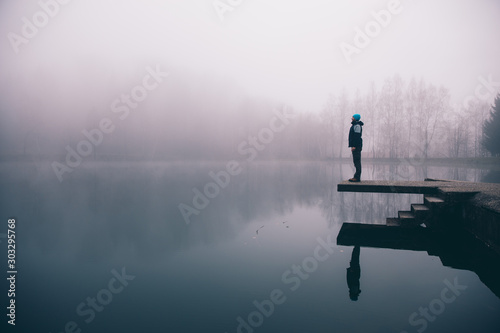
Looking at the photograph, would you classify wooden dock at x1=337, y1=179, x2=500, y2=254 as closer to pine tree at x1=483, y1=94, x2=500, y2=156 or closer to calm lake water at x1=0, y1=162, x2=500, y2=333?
calm lake water at x1=0, y1=162, x2=500, y2=333

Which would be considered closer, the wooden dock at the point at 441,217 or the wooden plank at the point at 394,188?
the wooden dock at the point at 441,217

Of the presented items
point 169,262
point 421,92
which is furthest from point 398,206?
point 421,92

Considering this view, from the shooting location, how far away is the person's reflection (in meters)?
4.21

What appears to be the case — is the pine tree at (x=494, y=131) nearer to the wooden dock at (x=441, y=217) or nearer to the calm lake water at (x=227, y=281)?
the wooden dock at (x=441, y=217)

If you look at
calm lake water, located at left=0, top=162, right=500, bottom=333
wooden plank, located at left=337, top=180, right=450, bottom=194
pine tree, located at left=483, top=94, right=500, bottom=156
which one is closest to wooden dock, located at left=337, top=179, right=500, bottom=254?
wooden plank, located at left=337, top=180, right=450, bottom=194

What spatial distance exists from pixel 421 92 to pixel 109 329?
182 ft

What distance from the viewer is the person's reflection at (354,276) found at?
13.8ft

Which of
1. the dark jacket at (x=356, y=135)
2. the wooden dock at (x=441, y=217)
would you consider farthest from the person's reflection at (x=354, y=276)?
the dark jacket at (x=356, y=135)

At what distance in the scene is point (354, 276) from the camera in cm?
484

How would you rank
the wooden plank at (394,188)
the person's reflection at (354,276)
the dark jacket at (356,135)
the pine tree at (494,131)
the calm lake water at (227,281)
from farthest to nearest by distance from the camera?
the pine tree at (494,131) → the dark jacket at (356,135) → the wooden plank at (394,188) → the person's reflection at (354,276) → the calm lake water at (227,281)

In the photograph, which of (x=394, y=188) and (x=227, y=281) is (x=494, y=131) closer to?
(x=394, y=188)

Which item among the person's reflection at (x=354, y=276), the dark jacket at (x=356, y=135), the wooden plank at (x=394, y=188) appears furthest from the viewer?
the dark jacket at (x=356, y=135)

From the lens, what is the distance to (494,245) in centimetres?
510

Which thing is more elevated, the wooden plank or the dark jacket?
the dark jacket
